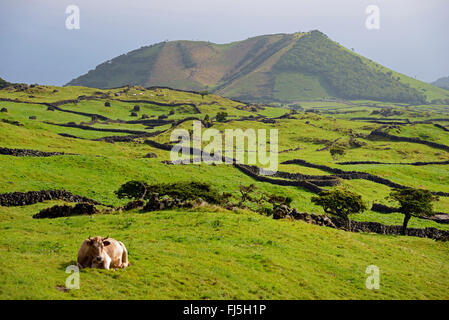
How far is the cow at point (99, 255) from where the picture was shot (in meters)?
A: 15.7

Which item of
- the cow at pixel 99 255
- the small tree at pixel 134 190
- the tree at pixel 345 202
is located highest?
the cow at pixel 99 255

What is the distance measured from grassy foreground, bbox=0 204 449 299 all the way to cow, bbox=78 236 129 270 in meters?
0.52

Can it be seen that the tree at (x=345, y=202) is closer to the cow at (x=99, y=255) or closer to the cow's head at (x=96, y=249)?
the cow at (x=99, y=255)

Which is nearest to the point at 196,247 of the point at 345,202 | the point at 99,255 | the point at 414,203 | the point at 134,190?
the point at 99,255

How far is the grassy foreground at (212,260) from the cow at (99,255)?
52cm

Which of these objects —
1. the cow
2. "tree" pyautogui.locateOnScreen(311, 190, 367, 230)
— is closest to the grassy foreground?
the cow

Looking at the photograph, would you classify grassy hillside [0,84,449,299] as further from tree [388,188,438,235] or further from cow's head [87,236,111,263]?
tree [388,188,438,235]

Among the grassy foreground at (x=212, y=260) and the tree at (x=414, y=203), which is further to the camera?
the tree at (x=414, y=203)

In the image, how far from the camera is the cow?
15688mm

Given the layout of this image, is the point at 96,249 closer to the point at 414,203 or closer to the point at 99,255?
the point at 99,255

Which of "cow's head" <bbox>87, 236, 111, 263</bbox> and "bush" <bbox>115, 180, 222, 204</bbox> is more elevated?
"cow's head" <bbox>87, 236, 111, 263</bbox>

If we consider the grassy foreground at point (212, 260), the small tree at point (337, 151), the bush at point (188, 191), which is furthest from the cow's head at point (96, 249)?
the small tree at point (337, 151)
